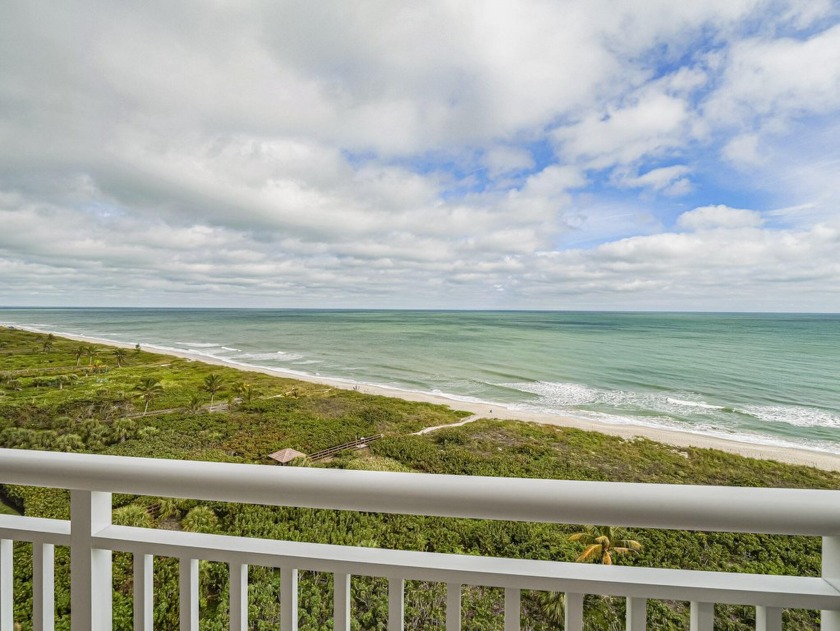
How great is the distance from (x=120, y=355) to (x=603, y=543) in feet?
16.7

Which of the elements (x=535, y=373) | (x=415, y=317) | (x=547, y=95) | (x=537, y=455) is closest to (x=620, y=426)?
(x=537, y=455)

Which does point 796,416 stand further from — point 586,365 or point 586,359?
point 586,359

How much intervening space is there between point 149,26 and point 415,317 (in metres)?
10.5

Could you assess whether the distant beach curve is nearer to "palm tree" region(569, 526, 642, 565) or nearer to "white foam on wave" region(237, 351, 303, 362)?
"white foam on wave" region(237, 351, 303, 362)

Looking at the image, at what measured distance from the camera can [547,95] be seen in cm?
293

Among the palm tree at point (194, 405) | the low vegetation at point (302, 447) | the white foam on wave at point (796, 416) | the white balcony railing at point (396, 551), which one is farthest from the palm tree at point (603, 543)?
the palm tree at point (194, 405)

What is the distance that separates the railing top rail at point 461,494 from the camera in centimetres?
42

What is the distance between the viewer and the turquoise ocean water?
4.02 m

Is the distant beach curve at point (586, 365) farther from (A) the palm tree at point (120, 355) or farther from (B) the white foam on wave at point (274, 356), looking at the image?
(A) the palm tree at point (120, 355)

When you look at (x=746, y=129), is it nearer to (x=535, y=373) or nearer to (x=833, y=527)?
(x=833, y=527)

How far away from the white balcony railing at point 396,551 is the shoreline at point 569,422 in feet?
11.8

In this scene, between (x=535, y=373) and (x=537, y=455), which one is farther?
(x=535, y=373)

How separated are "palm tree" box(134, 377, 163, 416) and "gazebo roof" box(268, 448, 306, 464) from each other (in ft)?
4.59

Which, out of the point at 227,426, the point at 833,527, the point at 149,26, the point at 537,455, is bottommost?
the point at 537,455
